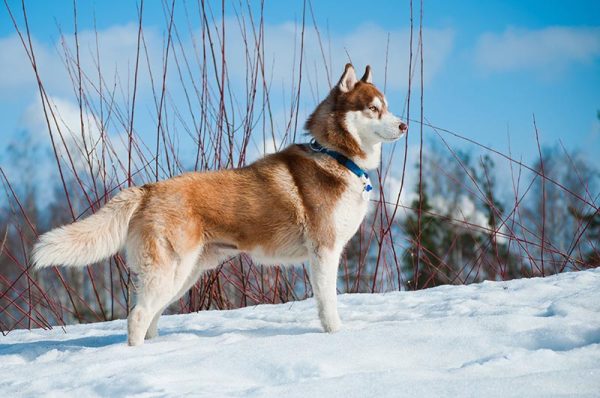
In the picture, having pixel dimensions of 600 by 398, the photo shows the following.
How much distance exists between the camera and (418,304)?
437 cm

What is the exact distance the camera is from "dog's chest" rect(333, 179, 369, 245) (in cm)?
378

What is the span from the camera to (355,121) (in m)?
4.01

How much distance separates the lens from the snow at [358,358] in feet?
7.75

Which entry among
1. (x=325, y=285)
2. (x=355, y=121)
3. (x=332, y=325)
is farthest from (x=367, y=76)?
(x=332, y=325)

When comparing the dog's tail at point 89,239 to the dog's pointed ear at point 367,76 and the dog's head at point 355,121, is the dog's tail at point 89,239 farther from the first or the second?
the dog's pointed ear at point 367,76

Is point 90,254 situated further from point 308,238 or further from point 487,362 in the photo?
point 487,362

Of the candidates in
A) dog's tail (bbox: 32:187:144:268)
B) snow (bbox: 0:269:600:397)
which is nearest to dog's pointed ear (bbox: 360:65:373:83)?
snow (bbox: 0:269:600:397)

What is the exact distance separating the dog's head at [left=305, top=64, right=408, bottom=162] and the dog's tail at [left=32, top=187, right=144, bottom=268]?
4.48ft

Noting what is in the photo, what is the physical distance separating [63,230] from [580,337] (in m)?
2.85

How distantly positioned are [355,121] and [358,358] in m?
1.75

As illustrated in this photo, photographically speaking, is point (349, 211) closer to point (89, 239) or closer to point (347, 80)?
point (347, 80)

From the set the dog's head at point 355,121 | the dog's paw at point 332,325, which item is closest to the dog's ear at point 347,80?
the dog's head at point 355,121

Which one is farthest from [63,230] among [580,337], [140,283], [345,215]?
[580,337]

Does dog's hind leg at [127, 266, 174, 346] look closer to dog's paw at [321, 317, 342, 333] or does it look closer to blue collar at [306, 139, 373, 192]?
dog's paw at [321, 317, 342, 333]
